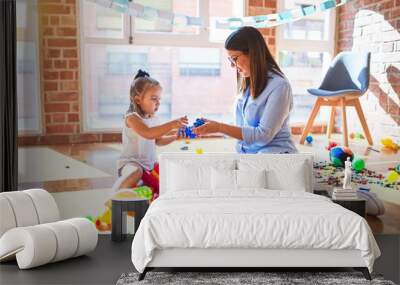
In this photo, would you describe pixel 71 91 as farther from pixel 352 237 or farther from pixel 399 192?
pixel 399 192

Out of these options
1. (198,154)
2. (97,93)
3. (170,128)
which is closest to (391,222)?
(198,154)

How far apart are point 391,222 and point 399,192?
0.82ft

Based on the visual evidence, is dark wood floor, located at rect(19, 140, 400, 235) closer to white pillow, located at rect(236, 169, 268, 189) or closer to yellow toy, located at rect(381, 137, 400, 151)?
yellow toy, located at rect(381, 137, 400, 151)

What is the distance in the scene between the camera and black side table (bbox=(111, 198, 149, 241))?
Answer: 4.18 metres

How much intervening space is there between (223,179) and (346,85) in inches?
50.0

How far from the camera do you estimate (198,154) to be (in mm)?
4391

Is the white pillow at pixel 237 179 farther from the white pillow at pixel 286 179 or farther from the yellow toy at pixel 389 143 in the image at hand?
the yellow toy at pixel 389 143

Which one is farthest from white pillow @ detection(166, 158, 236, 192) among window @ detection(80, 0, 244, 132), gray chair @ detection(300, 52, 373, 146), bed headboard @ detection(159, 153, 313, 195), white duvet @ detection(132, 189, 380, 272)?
gray chair @ detection(300, 52, 373, 146)

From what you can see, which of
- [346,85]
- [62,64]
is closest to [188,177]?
[62,64]

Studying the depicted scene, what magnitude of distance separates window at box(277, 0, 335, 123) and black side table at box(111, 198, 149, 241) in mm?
1355

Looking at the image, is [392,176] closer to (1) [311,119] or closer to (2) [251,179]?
(1) [311,119]

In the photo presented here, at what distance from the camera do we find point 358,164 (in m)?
4.46

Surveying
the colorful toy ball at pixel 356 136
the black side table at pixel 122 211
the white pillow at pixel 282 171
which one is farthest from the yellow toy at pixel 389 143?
the black side table at pixel 122 211

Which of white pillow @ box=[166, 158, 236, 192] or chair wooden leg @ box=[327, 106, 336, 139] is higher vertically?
chair wooden leg @ box=[327, 106, 336, 139]
